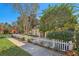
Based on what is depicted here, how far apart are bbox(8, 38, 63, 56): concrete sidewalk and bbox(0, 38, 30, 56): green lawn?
6 centimetres

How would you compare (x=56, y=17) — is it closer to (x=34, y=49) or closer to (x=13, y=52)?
(x=34, y=49)

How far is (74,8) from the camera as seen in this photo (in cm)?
345

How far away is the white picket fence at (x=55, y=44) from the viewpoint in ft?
11.2

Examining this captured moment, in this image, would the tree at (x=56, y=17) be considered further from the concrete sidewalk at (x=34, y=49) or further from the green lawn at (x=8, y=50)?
the green lawn at (x=8, y=50)

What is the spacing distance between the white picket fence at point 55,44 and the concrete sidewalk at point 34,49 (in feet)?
0.20

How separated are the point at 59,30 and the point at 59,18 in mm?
160

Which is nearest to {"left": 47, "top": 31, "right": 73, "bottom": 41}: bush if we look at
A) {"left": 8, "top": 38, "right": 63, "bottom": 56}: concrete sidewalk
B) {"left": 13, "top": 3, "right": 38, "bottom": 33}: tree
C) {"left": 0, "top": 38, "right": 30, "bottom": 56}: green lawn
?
{"left": 8, "top": 38, "right": 63, "bottom": 56}: concrete sidewalk

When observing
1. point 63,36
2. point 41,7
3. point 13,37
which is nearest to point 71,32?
point 63,36

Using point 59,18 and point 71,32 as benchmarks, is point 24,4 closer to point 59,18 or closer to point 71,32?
point 59,18

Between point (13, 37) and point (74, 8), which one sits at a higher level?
point (74, 8)

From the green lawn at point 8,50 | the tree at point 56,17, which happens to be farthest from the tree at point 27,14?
the green lawn at point 8,50

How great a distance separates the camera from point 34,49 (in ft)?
11.5

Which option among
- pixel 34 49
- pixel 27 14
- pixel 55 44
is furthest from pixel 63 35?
pixel 27 14

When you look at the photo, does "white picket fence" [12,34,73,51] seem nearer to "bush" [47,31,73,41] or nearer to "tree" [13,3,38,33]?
"bush" [47,31,73,41]
